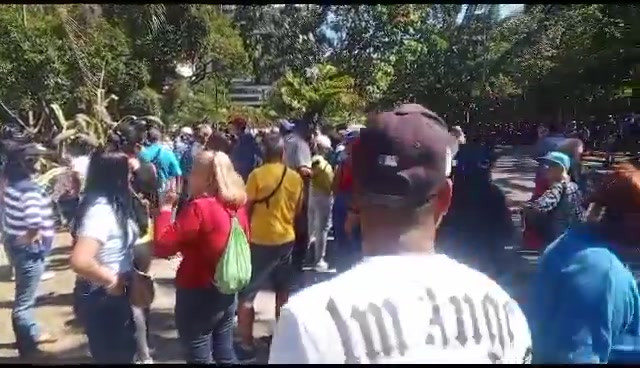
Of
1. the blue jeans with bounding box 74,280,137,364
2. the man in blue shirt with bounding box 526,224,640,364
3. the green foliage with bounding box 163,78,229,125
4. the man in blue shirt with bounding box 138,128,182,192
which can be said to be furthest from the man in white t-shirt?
the green foliage with bounding box 163,78,229,125

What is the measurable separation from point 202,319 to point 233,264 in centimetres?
33

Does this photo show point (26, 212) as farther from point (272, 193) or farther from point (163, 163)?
point (163, 163)

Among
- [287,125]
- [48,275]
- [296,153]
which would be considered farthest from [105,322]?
[287,125]

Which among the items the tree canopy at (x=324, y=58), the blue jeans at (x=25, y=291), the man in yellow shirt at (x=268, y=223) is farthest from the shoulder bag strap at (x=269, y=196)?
the tree canopy at (x=324, y=58)

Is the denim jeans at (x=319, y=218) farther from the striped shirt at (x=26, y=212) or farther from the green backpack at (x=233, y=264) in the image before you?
the green backpack at (x=233, y=264)

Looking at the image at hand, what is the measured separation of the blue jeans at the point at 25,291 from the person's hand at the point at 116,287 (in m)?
1.43

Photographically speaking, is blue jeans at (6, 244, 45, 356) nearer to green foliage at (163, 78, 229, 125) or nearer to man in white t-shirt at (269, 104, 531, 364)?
man in white t-shirt at (269, 104, 531, 364)

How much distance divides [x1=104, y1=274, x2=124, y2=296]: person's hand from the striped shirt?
142cm

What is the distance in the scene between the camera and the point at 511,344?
1.57 meters

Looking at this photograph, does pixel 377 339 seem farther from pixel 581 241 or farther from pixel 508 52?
pixel 508 52

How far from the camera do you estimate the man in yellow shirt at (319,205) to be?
25.2 feet

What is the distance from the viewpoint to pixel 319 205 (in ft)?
25.5

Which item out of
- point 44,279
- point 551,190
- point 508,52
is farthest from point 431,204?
point 508,52

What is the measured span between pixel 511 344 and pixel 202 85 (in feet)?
98.4
